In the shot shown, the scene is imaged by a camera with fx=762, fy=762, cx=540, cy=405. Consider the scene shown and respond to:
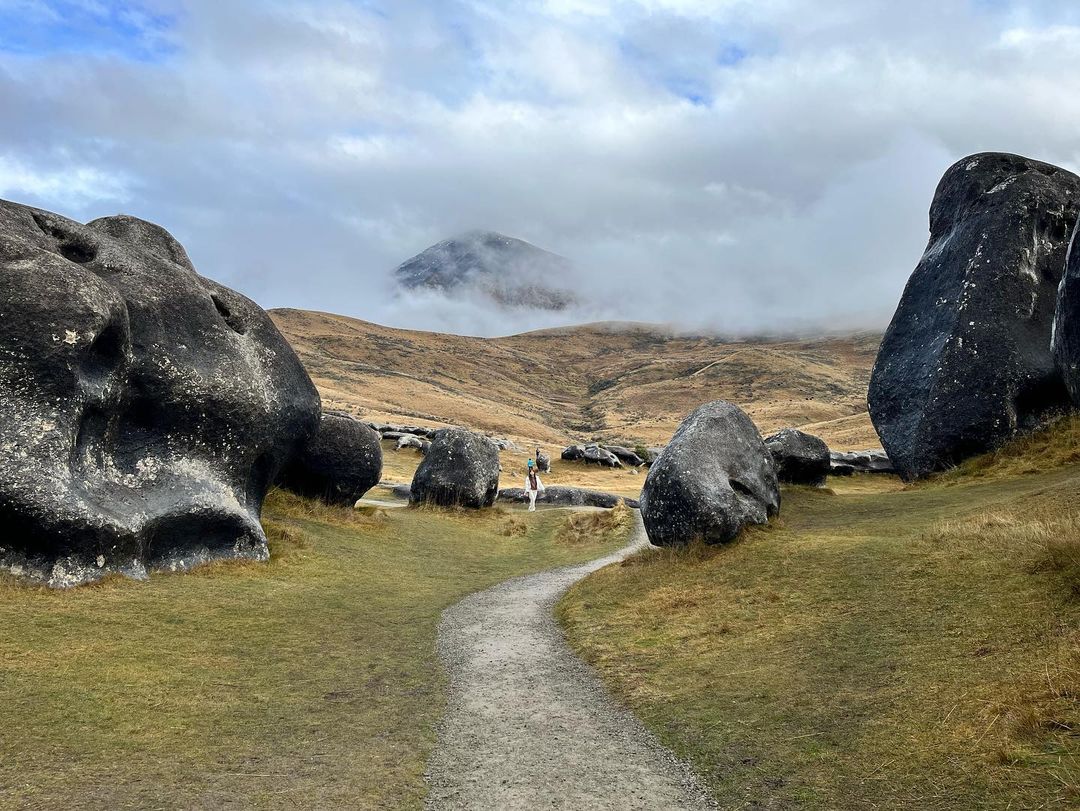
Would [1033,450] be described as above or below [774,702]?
above

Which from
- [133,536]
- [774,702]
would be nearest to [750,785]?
[774,702]

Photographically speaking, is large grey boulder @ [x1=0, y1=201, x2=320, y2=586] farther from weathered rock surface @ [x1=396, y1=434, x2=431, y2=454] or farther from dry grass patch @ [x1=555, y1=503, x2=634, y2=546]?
weathered rock surface @ [x1=396, y1=434, x2=431, y2=454]

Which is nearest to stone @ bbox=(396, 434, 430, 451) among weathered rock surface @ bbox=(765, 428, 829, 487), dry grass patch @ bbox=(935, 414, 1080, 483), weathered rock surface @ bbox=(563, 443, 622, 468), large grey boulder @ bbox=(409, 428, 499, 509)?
weathered rock surface @ bbox=(563, 443, 622, 468)

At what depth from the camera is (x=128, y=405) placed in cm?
1673

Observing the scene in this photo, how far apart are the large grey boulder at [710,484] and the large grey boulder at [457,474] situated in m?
14.5

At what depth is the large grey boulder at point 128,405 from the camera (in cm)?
1378

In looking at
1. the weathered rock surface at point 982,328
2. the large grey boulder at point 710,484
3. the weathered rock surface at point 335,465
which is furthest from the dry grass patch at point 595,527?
the weathered rock surface at point 982,328

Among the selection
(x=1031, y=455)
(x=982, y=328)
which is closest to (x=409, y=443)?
(x=982, y=328)

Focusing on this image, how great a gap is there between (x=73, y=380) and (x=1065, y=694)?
52.0ft

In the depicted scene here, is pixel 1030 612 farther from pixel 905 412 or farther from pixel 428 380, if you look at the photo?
pixel 428 380

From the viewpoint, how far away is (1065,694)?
6500 millimetres

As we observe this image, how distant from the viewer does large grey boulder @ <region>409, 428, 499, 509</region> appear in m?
31.7

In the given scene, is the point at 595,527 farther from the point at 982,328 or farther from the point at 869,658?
the point at 869,658

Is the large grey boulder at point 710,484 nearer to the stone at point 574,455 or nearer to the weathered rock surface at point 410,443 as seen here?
the weathered rock surface at point 410,443
